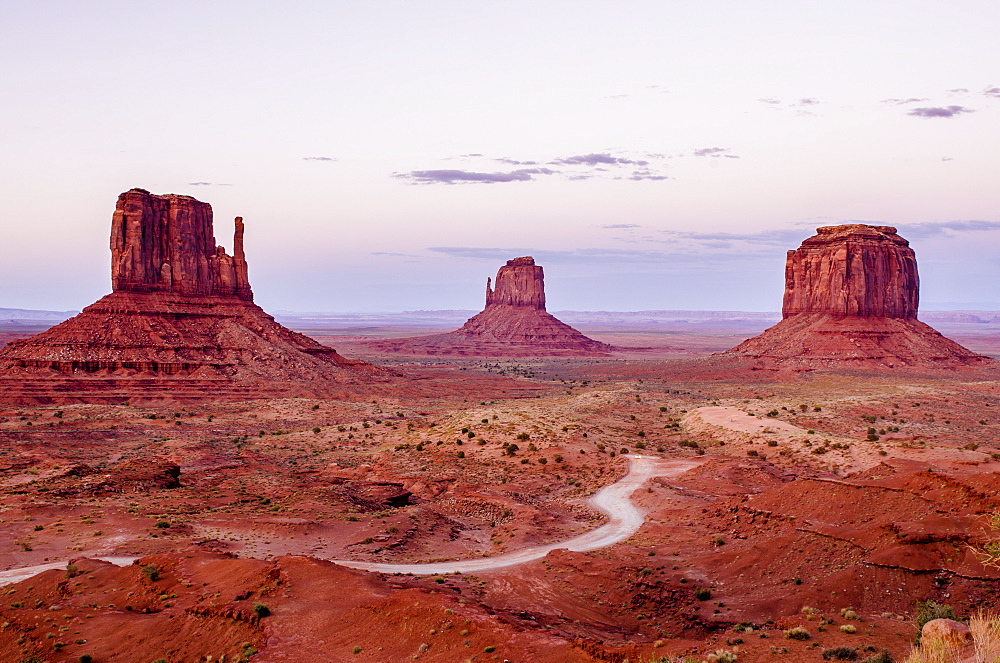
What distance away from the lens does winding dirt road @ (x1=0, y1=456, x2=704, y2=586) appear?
79.9 ft

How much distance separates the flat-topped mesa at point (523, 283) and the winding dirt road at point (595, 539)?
5812 inches

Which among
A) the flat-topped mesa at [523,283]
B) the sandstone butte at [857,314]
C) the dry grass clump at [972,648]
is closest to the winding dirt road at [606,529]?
the dry grass clump at [972,648]

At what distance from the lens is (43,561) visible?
24578 millimetres

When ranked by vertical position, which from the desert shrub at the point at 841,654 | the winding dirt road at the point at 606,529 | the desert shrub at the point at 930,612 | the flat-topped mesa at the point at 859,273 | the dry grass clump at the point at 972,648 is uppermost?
the flat-topped mesa at the point at 859,273

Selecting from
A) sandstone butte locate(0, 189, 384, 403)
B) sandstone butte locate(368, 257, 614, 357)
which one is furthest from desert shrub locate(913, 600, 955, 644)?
sandstone butte locate(368, 257, 614, 357)

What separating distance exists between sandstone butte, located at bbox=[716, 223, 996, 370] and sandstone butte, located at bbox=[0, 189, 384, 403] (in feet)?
207

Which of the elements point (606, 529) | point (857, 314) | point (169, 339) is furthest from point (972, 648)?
point (857, 314)

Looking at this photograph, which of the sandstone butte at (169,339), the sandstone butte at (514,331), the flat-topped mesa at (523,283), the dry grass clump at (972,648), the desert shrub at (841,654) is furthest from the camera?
the flat-topped mesa at (523,283)

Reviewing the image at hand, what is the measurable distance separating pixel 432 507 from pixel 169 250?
6604 centimetres

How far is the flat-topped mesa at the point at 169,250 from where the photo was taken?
83.9 metres

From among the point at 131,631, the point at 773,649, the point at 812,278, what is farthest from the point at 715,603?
the point at 812,278

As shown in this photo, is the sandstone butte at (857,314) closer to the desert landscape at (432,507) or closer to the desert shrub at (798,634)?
the desert landscape at (432,507)

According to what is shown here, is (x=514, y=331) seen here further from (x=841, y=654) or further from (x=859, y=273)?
(x=841, y=654)

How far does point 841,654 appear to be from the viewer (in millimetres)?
15000
